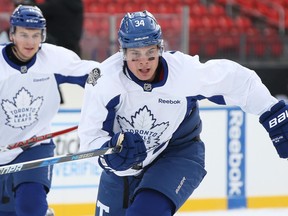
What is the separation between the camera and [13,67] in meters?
3.96

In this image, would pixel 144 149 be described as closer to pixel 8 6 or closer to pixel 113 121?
pixel 113 121

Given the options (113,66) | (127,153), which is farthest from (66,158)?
(113,66)

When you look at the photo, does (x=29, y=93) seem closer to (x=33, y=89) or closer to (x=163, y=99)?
(x=33, y=89)

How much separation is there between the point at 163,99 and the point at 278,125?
0.49 metres

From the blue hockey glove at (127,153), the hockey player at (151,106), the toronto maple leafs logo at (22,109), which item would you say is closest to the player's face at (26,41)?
the toronto maple leafs logo at (22,109)

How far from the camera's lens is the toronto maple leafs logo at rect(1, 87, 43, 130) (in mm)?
3965

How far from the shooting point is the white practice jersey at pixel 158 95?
3.30 meters

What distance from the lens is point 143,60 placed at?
3.19 metres

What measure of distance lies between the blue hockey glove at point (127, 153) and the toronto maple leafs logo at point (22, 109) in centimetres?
86

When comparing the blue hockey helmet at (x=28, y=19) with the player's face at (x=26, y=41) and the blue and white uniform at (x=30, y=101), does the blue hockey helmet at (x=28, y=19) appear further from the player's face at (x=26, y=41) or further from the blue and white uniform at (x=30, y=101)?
the blue and white uniform at (x=30, y=101)

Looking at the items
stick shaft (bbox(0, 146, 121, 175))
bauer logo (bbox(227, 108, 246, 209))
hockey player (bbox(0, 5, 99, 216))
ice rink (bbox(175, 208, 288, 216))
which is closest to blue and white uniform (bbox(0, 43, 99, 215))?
hockey player (bbox(0, 5, 99, 216))

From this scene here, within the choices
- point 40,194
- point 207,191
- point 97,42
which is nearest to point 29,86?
point 40,194

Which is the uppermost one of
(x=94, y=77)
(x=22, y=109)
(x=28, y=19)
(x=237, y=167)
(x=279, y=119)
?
(x=28, y=19)

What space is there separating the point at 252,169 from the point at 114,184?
267 centimetres
